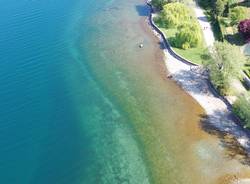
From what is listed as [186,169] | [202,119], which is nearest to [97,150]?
[186,169]

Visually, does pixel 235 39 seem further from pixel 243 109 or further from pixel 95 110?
pixel 95 110

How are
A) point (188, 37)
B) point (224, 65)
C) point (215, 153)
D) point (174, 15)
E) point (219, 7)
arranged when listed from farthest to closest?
point (174, 15) < point (219, 7) < point (188, 37) < point (224, 65) < point (215, 153)

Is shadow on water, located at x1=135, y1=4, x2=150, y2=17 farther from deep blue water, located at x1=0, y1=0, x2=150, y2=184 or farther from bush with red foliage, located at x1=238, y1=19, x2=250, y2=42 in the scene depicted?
bush with red foliage, located at x1=238, y1=19, x2=250, y2=42

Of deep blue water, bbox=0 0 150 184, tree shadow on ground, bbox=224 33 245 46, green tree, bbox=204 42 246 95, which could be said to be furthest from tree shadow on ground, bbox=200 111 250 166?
tree shadow on ground, bbox=224 33 245 46

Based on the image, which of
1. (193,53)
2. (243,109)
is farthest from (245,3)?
(243,109)

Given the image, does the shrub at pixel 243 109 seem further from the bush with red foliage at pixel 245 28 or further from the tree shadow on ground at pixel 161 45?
the tree shadow on ground at pixel 161 45

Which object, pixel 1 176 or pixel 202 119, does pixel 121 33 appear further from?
pixel 1 176

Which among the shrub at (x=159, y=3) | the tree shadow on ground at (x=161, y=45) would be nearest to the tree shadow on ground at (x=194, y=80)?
the tree shadow on ground at (x=161, y=45)
